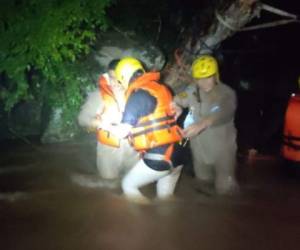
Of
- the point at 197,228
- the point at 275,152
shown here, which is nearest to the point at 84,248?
the point at 197,228

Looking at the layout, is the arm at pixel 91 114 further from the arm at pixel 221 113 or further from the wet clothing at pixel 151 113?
the arm at pixel 221 113

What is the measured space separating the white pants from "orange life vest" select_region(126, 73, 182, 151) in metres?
0.28

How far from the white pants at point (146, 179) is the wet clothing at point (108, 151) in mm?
960

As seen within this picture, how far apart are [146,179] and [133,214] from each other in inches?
19.3

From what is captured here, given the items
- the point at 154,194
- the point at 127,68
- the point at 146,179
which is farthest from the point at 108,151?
the point at 127,68

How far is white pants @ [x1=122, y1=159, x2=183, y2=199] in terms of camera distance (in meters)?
6.88

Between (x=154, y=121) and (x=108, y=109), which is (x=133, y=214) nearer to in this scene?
(x=154, y=121)

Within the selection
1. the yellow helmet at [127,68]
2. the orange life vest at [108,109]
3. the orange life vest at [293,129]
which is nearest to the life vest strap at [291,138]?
the orange life vest at [293,129]

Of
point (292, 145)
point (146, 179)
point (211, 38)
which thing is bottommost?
point (146, 179)

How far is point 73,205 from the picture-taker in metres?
7.39

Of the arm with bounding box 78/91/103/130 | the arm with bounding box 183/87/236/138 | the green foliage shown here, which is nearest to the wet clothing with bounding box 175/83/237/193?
the arm with bounding box 183/87/236/138

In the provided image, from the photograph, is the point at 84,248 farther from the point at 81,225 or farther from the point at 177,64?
the point at 177,64

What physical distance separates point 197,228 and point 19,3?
4.77 m

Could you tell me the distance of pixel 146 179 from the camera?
6.92m
